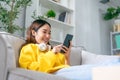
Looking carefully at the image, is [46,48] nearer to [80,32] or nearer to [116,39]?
[80,32]

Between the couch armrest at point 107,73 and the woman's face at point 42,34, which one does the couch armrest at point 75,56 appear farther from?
the couch armrest at point 107,73

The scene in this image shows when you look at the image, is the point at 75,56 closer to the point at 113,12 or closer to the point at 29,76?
the point at 29,76

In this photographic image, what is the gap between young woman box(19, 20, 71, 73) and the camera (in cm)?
135

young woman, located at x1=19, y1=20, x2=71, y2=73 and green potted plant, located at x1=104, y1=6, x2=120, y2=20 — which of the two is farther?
green potted plant, located at x1=104, y1=6, x2=120, y2=20

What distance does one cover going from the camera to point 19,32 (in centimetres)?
279

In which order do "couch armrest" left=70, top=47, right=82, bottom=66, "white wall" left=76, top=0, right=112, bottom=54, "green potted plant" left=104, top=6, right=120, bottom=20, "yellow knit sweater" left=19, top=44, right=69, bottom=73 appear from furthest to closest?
"green potted plant" left=104, top=6, right=120, bottom=20 → "white wall" left=76, top=0, right=112, bottom=54 → "couch armrest" left=70, top=47, right=82, bottom=66 → "yellow knit sweater" left=19, top=44, right=69, bottom=73

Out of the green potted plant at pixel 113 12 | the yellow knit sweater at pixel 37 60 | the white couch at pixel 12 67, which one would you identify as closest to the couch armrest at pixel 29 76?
the white couch at pixel 12 67

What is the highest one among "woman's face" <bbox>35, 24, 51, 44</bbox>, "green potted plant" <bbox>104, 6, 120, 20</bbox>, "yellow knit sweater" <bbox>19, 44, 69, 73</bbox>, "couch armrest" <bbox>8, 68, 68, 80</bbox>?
"green potted plant" <bbox>104, 6, 120, 20</bbox>

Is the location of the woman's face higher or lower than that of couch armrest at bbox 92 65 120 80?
higher

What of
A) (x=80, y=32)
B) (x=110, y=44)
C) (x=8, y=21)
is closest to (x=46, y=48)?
(x=8, y=21)

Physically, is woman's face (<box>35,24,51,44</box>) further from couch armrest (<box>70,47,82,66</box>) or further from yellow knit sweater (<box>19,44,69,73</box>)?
couch armrest (<box>70,47,82,66</box>)

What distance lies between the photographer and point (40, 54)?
149cm

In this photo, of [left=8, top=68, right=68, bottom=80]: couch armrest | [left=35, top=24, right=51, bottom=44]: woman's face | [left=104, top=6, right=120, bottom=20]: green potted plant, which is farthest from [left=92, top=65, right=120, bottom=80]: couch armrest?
[left=104, top=6, right=120, bottom=20]: green potted plant

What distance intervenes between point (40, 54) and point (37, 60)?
52 millimetres
